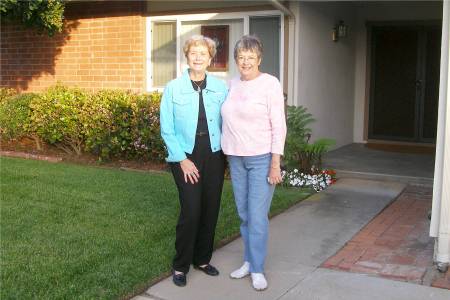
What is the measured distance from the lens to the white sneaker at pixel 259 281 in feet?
14.1

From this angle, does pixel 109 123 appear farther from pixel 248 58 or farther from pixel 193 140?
pixel 248 58

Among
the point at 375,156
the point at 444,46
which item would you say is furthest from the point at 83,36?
the point at 444,46

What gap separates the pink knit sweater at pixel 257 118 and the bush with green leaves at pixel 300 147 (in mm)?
3877

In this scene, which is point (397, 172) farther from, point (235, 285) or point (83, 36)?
point (83, 36)

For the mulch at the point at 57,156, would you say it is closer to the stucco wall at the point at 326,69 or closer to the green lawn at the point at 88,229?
the green lawn at the point at 88,229

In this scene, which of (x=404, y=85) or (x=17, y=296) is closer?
(x=17, y=296)

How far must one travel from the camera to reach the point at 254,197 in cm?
425

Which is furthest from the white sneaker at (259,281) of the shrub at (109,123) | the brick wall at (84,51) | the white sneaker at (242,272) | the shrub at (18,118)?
the shrub at (18,118)

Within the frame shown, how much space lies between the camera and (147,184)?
775 cm

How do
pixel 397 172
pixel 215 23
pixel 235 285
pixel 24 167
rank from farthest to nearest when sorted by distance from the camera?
1. pixel 215 23
2. pixel 24 167
3. pixel 397 172
4. pixel 235 285

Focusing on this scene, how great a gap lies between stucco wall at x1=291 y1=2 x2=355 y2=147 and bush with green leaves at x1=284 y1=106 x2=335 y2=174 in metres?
0.69

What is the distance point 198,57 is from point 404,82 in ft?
24.6

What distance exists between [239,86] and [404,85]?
24.2ft

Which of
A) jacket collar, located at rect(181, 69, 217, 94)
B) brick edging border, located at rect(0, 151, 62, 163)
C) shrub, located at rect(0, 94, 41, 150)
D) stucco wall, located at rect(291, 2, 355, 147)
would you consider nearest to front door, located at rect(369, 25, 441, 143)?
stucco wall, located at rect(291, 2, 355, 147)
